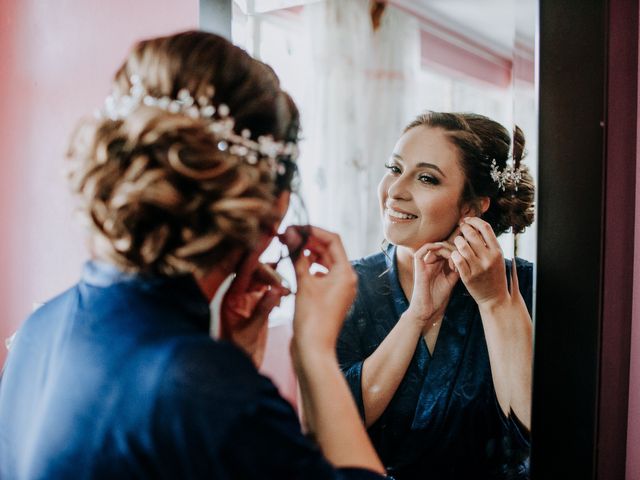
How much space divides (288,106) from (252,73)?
61 mm

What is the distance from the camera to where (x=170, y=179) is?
1.83 feet

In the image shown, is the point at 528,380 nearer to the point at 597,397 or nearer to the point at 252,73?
the point at 597,397

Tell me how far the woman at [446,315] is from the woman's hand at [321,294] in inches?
4.9

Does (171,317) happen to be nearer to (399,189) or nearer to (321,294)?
(321,294)

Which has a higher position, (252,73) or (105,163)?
(252,73)

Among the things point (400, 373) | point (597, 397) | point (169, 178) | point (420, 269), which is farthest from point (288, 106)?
point (597, 397)

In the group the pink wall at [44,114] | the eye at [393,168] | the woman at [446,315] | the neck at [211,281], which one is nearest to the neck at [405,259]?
the woman at [446,315]

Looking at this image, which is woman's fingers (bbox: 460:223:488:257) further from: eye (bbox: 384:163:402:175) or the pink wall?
the pink wall

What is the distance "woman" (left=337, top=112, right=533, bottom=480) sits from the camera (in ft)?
2.60

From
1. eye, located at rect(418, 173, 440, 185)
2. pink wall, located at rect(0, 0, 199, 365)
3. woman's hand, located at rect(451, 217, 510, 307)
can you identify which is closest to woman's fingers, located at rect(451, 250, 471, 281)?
woman's hand, located at rect(451, 217, 510, 307)

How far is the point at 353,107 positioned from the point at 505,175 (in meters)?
0.25

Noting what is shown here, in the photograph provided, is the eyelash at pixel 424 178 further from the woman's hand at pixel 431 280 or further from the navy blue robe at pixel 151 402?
the navy blue robe at pixel 151 402

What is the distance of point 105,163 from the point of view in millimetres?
576

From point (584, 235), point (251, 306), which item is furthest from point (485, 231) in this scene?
point (251, 306)
